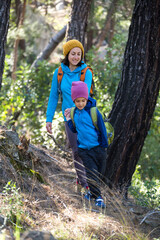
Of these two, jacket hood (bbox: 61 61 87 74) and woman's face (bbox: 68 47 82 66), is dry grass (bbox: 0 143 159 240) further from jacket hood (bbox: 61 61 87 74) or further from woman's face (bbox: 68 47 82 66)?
woman's face (bbox: 68 47 82 66)

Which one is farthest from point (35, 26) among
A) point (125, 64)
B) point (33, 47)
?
point (125, 64)

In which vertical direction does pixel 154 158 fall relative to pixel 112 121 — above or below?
below

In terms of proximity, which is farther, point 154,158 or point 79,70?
point 154,158

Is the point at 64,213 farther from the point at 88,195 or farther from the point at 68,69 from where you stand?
the point at 68,69

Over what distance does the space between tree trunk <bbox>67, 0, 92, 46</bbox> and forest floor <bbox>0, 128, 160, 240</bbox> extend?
3.73 metres

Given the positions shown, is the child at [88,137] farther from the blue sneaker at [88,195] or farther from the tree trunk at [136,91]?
the tree trunk at [136,91]

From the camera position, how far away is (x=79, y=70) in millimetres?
4422

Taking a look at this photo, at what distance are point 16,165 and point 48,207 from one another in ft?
2.71

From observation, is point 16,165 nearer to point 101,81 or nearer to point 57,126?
point 57,126

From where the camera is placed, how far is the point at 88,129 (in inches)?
157

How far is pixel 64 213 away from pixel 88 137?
96cm

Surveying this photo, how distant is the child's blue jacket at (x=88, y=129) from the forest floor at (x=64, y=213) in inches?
21.4

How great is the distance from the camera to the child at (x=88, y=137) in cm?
394

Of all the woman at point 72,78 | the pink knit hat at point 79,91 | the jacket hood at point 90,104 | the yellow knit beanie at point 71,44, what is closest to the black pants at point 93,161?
the woman at point 72,78
